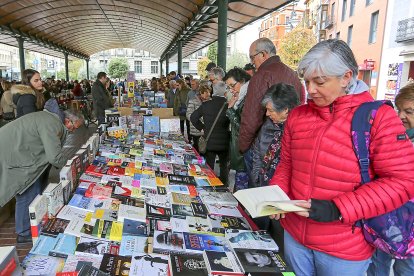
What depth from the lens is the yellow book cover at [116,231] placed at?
1.62 m

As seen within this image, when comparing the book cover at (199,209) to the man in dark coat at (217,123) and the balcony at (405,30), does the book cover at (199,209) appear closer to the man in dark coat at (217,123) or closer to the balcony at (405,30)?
the man in dark coat at (217,123)

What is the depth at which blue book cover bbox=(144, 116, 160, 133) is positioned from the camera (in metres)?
4.43

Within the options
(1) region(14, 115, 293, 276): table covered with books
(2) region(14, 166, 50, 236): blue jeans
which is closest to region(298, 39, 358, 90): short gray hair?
(1) region(14, 115, 293, 276): table covered with books

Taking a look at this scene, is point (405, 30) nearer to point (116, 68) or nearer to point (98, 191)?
point (98, 191)

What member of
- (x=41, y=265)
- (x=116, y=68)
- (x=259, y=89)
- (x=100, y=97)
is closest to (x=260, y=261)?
(x=41, y=265)

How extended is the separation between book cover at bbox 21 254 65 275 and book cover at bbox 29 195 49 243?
0.17 m

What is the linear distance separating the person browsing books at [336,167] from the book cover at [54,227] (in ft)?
3.54

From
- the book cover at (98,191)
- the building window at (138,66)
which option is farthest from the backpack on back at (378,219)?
the building window at (138,66)

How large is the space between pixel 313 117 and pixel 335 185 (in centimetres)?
28

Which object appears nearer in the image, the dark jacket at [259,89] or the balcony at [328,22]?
the dark jacket at [259,89]

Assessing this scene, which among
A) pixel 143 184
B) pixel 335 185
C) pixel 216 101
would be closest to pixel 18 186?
pixel 143 184

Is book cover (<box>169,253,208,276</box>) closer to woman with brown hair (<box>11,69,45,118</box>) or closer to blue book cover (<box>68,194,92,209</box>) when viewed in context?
blue book cover (<box>68,194,92,209</box>)

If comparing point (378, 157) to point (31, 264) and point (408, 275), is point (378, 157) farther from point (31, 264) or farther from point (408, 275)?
point (31, 264)

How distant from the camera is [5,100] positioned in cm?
611
